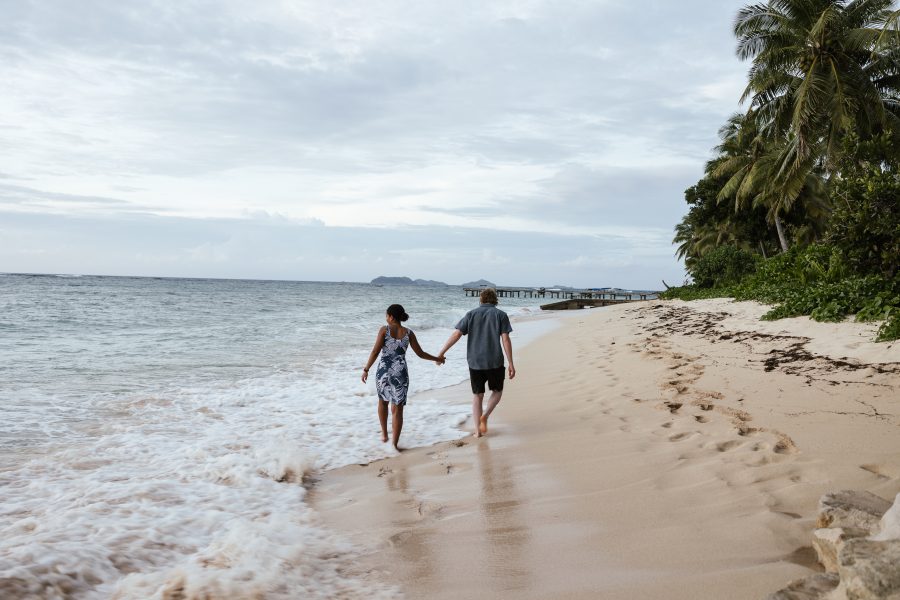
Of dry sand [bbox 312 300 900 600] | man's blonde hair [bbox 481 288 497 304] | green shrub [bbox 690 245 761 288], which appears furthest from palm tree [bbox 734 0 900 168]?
man's blonde hair [bbox 481 288 497 304]

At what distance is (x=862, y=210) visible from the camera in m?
11.4

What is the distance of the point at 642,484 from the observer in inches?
169

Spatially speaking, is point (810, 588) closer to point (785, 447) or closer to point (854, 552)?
point (854, 552)

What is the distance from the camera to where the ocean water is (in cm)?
333

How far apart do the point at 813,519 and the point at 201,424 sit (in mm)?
6866

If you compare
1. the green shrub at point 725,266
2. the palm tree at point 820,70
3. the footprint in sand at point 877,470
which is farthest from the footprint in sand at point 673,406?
the green shrub at point 725,266

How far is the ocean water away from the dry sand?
446 millimetres

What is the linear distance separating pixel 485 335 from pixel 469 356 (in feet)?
1.07

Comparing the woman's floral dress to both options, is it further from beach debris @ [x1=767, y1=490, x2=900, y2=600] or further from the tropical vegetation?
the tropical vegetation

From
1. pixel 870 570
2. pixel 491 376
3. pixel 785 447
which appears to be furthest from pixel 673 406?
pixel 870 570

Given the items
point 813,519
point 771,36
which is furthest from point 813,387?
point 771,36

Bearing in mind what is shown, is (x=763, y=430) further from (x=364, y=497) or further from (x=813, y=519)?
(x=364, y=497)

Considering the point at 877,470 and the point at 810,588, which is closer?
the point at 810,588

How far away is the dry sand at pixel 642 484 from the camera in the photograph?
3.06 meters
